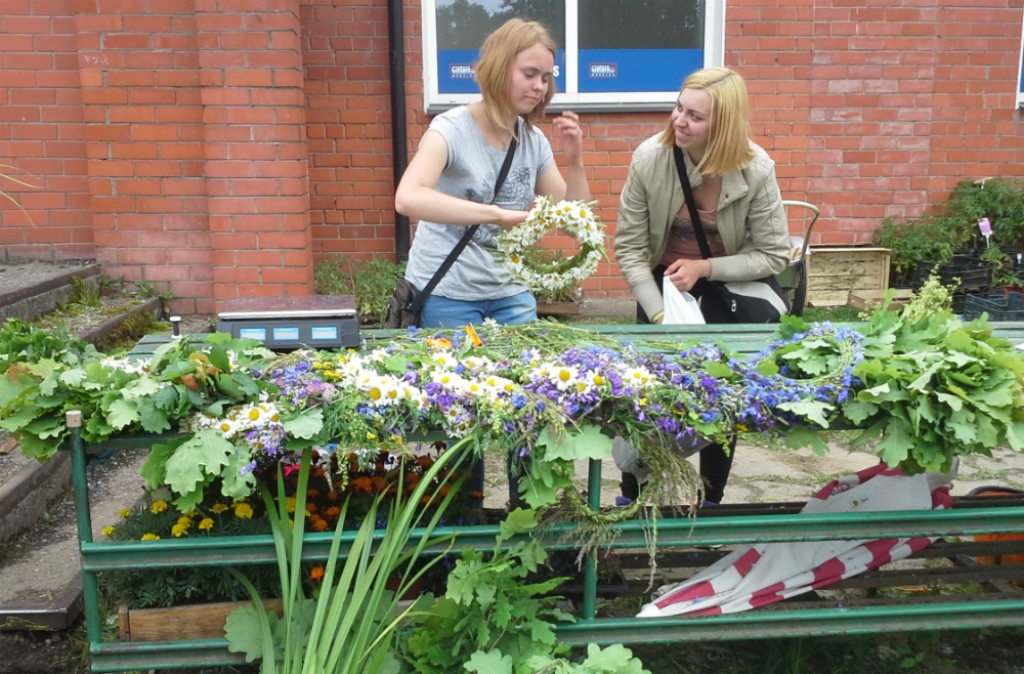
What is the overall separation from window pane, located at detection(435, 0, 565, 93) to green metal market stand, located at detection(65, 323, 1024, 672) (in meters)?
4.48

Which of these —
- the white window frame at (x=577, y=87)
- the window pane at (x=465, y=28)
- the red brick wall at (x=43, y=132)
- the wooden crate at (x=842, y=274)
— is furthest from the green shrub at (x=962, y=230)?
the red brick wall at (x=43, y=132)

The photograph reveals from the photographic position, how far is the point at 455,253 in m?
3.05

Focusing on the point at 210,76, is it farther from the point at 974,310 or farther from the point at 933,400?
the point at 974,310

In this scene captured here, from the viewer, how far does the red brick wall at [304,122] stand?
17.7 ft

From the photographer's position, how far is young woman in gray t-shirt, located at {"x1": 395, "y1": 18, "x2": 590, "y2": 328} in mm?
2803

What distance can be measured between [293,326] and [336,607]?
2.49 feet

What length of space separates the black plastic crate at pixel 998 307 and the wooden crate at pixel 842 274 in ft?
2.44

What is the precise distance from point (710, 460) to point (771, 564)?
0.71 meters

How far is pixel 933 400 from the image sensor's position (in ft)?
6.95

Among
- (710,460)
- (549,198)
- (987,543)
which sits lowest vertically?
(987,543)

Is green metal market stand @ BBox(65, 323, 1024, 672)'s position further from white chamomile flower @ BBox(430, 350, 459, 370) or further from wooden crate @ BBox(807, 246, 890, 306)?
wooden crate @ BBox(807, 246, 890, 306)

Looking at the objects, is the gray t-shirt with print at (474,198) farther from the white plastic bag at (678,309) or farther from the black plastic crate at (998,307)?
the black plastic crate at (998,307)

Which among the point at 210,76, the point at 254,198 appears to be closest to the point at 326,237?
the point at 254,198

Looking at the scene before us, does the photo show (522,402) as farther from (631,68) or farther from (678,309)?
(631,68)
